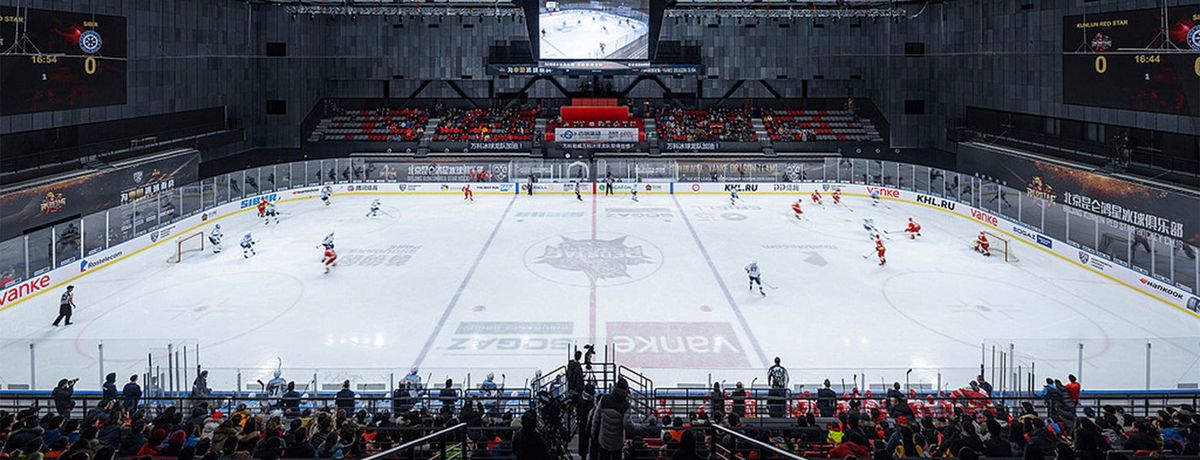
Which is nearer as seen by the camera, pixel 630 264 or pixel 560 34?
pixel 630 264

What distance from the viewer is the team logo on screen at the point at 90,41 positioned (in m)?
29.3

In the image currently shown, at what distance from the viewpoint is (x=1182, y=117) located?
26312 millimetres

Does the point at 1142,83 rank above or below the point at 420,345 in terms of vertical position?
above

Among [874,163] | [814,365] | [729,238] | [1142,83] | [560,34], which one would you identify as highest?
[560,34]

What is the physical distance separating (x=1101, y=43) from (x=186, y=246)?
1242 inches

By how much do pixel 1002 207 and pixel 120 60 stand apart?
32660mm

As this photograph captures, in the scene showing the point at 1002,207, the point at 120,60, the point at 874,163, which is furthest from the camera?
the point at 874,163

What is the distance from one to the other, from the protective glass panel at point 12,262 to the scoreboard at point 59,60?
326 inches

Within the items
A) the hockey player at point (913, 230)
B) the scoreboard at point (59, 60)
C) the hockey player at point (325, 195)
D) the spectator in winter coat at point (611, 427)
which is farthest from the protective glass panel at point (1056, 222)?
the scoreboard at point (59, 60)

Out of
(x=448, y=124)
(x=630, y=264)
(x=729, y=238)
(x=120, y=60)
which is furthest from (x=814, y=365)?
(x=448, y=124)

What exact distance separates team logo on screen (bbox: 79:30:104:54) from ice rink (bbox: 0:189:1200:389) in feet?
27.5

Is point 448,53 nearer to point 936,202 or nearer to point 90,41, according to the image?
point 90,41

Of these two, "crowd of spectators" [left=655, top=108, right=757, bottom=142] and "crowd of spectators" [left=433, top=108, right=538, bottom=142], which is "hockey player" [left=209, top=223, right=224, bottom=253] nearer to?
"crowd of spectators" [left=433, top=108, right=538, bottom=142]

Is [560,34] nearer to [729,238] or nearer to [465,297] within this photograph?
[729,238]
